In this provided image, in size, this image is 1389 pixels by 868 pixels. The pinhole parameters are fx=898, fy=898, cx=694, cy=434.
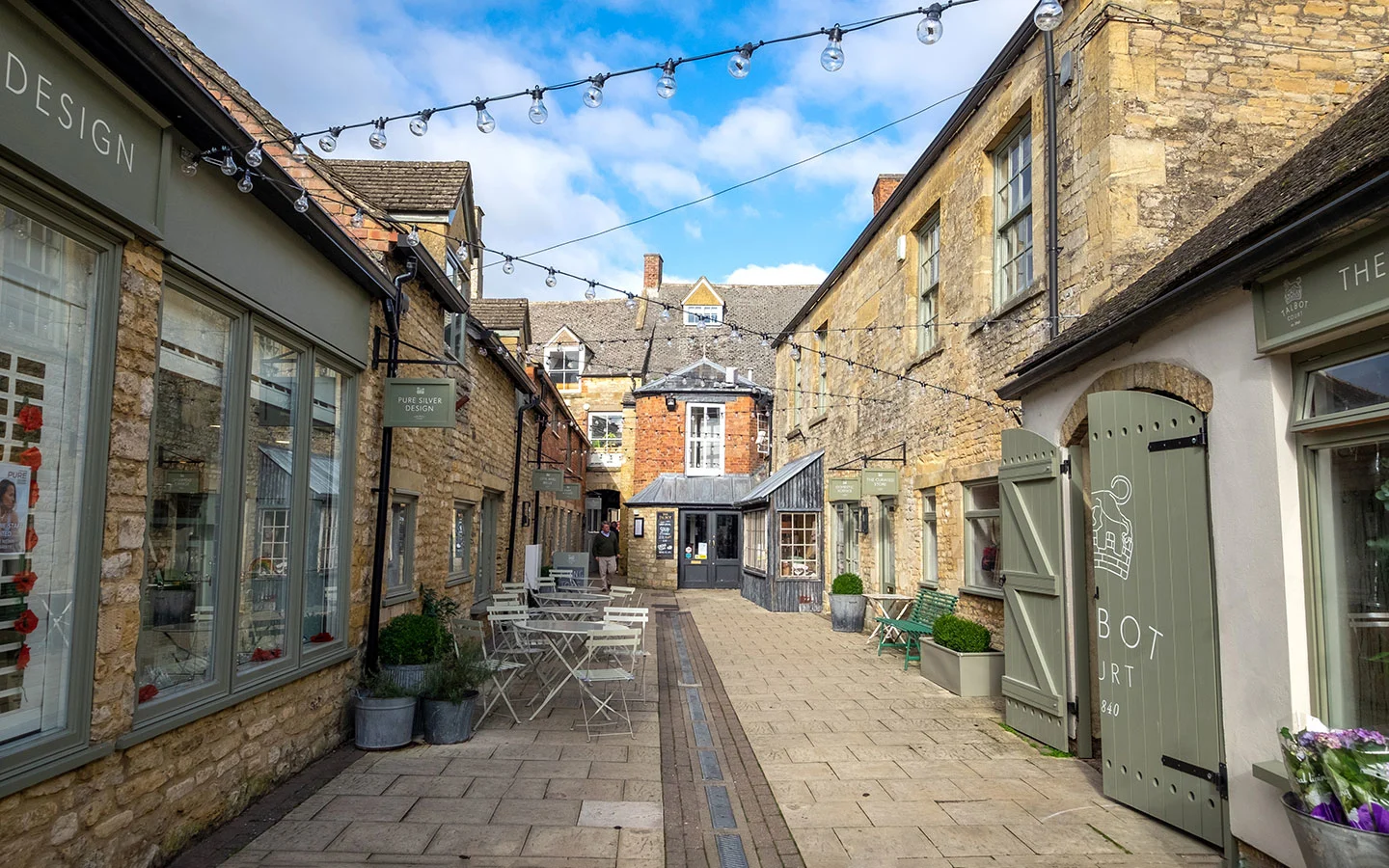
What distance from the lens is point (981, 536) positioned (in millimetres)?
9859

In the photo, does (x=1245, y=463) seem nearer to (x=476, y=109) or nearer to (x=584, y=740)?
(x=476, y=109)

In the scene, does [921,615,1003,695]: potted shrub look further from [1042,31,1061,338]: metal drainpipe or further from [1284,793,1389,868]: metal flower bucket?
[1284,793,1389,868]: metal flower bucket

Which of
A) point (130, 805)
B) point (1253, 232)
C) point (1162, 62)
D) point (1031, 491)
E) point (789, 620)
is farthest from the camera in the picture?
point (789, 620)

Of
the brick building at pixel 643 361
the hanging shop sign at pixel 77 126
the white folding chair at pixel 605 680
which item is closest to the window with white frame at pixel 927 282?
the white folding chair at pixel 605 680

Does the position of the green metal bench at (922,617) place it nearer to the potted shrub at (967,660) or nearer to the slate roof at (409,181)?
the potted shrub at (967,660)

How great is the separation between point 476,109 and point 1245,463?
427 centimetres

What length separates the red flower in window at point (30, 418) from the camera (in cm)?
336

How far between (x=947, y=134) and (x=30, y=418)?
981 centimetres

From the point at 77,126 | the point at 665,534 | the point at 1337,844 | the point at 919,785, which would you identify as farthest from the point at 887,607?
the point at 665,534

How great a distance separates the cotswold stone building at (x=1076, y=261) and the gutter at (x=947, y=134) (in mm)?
26

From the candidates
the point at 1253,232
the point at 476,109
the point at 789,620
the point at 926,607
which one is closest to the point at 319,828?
the point at 476,109

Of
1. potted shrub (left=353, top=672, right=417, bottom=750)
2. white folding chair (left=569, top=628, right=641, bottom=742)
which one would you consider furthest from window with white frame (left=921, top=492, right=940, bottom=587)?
potted shrub (left=353, top=672, right=417, bottom=750)

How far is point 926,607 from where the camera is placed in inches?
430

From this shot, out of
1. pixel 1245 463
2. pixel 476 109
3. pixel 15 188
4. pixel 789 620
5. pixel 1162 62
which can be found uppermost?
pixel 1162 62
